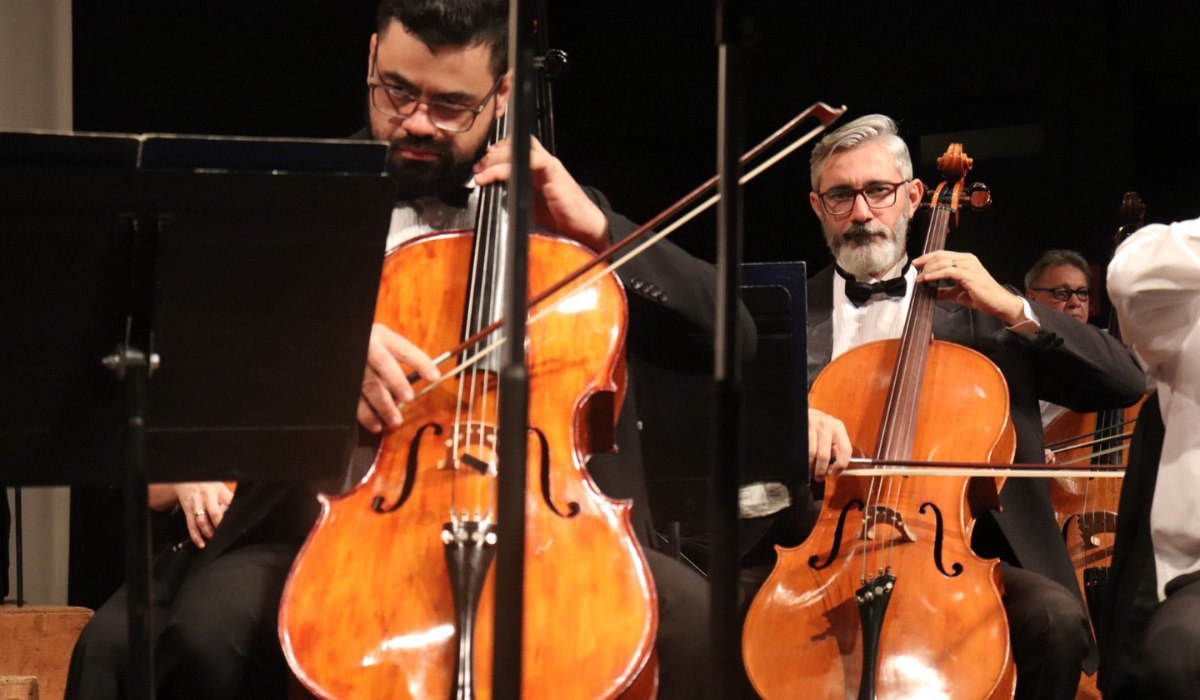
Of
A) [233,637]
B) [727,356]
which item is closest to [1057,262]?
[233,637]

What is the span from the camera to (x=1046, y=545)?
255cm

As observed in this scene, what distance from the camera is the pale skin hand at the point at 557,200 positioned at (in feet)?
6.07

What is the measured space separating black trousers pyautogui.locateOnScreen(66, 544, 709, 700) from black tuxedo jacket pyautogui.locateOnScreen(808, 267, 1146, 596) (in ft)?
3.13

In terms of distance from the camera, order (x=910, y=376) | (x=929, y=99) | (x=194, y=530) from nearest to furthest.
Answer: (x=194, y=530)
(x=910, y=376)
(x=929, y=99)

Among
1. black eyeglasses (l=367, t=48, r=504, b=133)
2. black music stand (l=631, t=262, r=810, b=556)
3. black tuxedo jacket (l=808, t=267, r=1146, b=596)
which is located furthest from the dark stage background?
black eyeglasses (l=367, t=48, r=504, b=133)

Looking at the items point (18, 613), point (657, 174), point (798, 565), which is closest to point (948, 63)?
point (657, 174)

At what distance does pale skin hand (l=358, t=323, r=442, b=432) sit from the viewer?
165 cm

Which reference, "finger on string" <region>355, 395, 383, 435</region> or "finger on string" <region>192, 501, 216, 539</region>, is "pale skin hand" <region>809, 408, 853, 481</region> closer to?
"finger on string" <region>355, 395, 383, 435</region>

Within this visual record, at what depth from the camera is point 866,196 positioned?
115 inches

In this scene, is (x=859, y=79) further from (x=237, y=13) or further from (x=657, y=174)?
(x=237, y=13)

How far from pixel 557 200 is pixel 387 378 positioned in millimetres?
414

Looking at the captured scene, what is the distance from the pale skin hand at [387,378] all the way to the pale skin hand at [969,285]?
1.14 m

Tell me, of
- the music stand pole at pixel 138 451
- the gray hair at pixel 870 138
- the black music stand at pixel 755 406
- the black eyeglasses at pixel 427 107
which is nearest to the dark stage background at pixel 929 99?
the gray hair at pixel 870 138

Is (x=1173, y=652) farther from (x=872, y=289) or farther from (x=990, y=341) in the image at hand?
(x=872, y=289)
